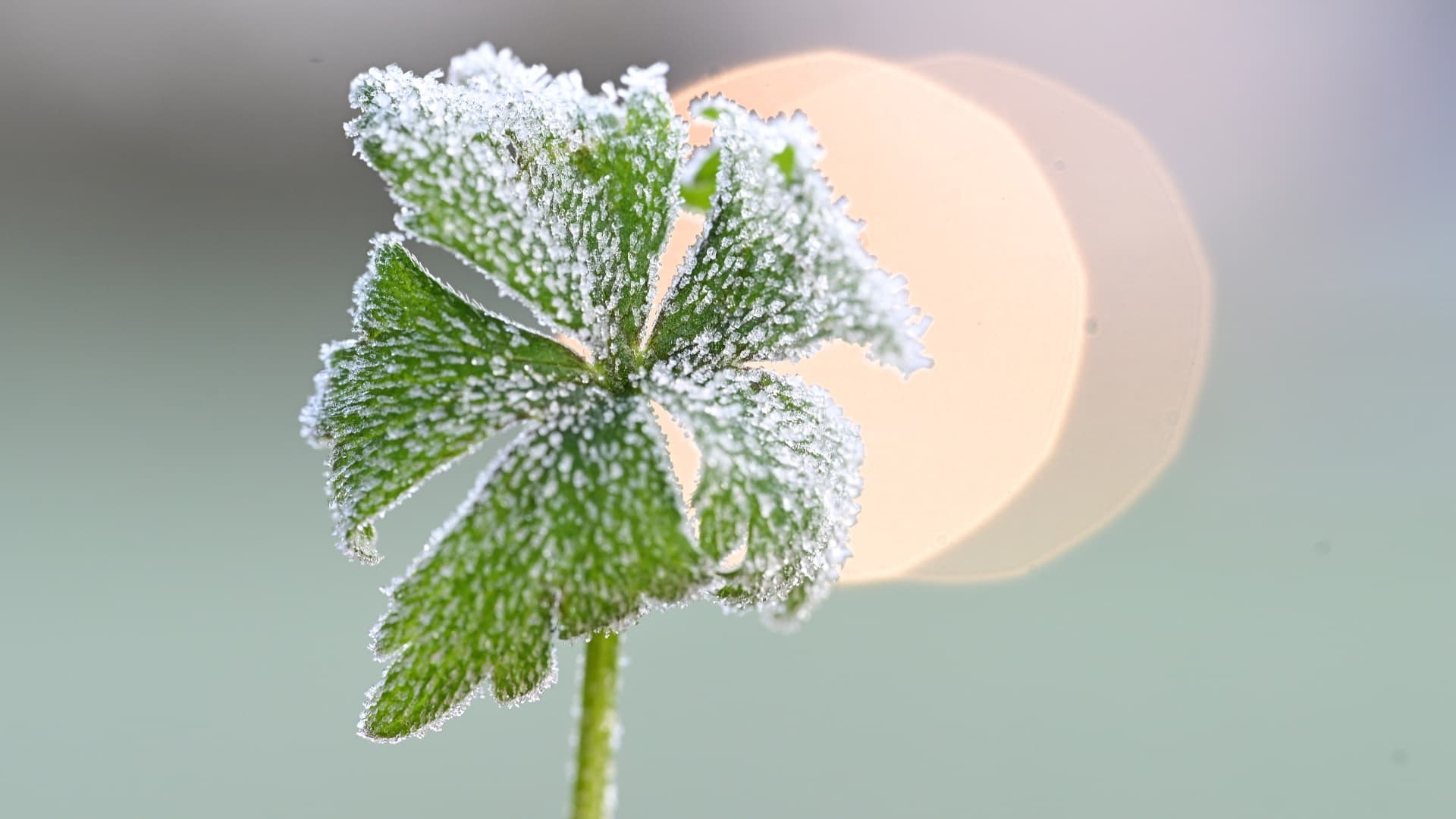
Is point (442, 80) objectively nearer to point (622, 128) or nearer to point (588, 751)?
point (622, 128)

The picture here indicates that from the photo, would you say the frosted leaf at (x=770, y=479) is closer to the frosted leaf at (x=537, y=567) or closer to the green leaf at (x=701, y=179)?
the frosted leaf at (x=537, y=567)

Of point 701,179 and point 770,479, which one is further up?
point 701,179

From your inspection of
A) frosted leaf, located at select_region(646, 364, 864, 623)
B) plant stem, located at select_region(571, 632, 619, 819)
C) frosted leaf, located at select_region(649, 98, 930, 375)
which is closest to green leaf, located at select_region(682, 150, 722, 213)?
frosted leaf, located at select_region(649, 98, 930, 375)

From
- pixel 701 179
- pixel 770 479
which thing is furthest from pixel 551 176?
pixel 770 479

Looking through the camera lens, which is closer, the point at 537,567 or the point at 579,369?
the point at 537,567

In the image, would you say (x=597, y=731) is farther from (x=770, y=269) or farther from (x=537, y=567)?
(x=770, y=269)

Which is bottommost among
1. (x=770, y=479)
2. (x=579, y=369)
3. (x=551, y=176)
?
(x=770, y=479)

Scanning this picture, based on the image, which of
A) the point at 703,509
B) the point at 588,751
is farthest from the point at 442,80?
the point at 588,751
